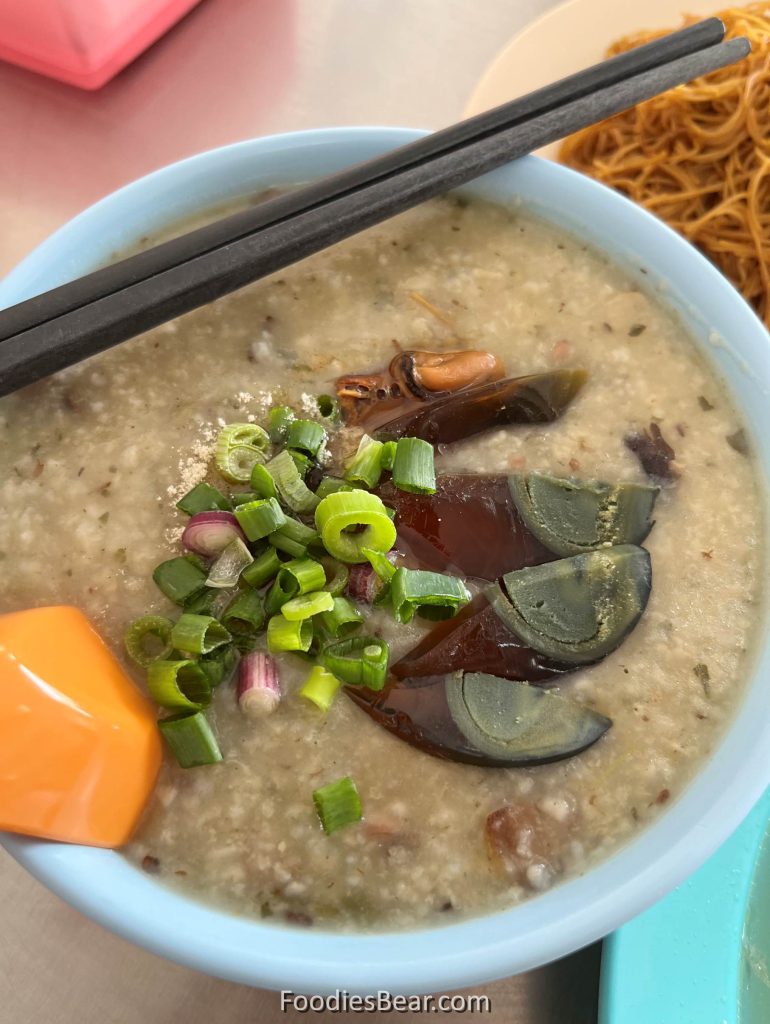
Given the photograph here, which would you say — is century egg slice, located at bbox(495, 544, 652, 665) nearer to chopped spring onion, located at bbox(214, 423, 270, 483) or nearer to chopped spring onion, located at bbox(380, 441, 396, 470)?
chopped spring onion, located at bbox(380, 441, 396, 470)

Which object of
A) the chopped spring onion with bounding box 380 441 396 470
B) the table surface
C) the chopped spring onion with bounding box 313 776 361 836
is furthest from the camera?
the table surface

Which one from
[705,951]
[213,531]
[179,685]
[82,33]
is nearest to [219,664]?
[179,685]

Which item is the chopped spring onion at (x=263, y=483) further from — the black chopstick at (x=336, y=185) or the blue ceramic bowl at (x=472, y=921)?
the blue ceramic bowl at (x=472, y=921)

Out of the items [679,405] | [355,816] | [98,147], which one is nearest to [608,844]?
[355,816]

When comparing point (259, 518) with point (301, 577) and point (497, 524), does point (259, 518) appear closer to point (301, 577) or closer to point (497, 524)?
point (301, 577)

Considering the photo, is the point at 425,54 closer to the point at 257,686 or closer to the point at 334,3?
the point at 334,3

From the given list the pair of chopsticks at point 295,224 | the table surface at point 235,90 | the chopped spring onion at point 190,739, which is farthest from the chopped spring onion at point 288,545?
the table surface at point 235,90

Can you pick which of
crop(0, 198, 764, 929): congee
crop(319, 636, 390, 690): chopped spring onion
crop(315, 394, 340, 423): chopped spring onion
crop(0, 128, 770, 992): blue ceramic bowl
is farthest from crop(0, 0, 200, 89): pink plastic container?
crop(319, 636, 390, 690): chopped spring onion
